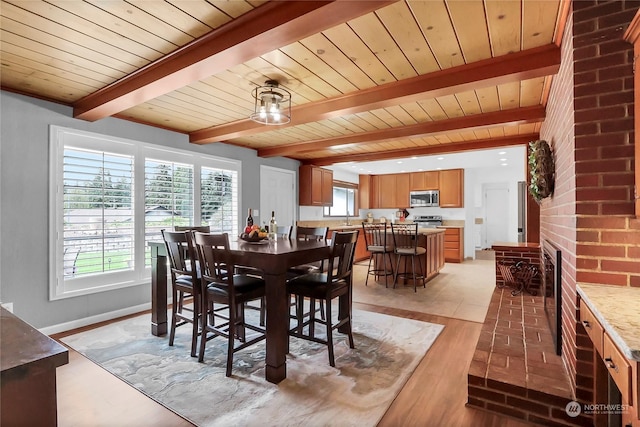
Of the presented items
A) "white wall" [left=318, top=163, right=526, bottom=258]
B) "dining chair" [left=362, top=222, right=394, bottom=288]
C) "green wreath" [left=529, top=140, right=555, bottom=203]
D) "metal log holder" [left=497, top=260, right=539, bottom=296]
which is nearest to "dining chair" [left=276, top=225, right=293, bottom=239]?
"dining chair" [left=362, top=222, right=394, bottom=288]

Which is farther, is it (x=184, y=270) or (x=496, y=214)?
(x=496, y=214)

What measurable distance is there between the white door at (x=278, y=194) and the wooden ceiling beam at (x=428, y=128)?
0.52m

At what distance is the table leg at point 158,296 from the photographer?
2945mm

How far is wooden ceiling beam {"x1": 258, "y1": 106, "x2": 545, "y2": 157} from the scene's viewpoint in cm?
319

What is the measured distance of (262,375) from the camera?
7.35 feet

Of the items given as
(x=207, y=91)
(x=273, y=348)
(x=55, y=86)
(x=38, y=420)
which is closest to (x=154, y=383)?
(x=273, y=348)

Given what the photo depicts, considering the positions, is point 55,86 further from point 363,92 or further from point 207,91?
point 363,92

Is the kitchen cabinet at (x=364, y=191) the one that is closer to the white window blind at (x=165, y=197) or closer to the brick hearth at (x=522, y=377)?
the white window blind at (x=165, y=197)

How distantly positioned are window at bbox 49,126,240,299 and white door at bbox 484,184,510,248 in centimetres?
762

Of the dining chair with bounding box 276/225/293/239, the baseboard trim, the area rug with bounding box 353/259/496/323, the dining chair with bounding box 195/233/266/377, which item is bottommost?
the area rug with bounding box 353/259/496/323

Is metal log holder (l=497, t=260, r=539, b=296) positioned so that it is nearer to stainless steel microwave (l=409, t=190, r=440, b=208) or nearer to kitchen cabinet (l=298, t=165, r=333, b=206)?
kitchen cabinet (l=298, t=165, r=333, b=206)

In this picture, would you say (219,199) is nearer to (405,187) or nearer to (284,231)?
(284,231)

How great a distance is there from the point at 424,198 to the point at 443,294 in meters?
3.89

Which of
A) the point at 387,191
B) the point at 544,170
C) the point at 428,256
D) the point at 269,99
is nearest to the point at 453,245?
the point at 387,191
